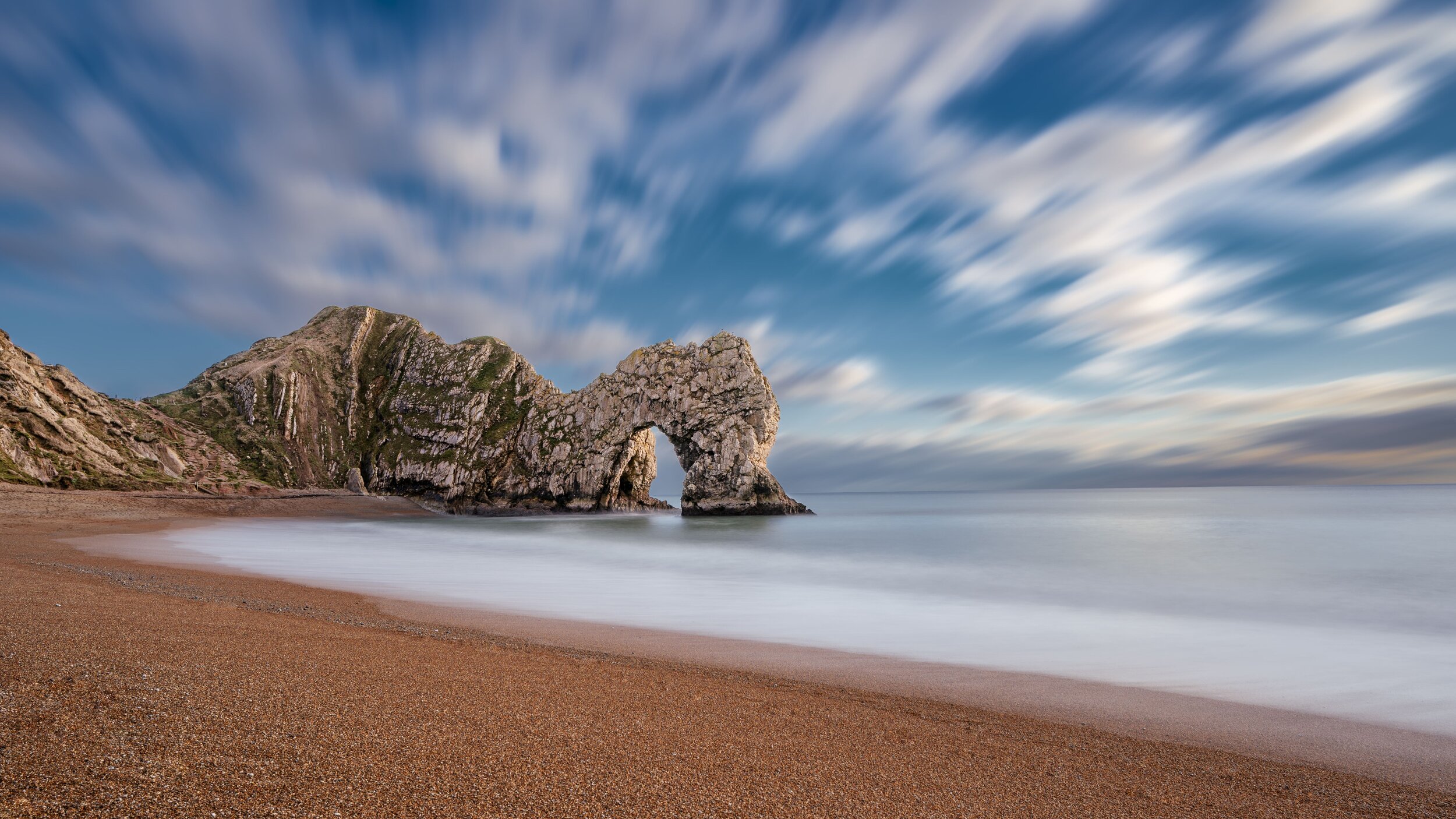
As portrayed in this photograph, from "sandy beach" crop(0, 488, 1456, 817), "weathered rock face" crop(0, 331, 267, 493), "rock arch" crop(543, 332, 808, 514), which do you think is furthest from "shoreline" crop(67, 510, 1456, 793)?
"rock arch" crop(543, 332, 808, 514)

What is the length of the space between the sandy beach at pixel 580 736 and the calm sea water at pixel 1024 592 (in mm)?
2191

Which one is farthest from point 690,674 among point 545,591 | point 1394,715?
point 545,591

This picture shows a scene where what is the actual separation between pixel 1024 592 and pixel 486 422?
237 feet

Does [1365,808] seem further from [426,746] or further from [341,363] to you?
[341,363]

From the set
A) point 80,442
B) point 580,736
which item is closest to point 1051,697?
point 580,736

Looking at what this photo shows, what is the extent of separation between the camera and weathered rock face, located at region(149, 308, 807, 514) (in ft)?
212

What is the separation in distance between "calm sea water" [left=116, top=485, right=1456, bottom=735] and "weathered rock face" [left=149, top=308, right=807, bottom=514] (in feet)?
89.6

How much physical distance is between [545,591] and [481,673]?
31.6ft

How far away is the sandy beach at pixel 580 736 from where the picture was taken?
3141 mm

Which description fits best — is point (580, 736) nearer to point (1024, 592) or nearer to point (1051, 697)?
point (1051, 697)

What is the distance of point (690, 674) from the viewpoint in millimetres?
6672

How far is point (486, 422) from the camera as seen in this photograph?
253 ft

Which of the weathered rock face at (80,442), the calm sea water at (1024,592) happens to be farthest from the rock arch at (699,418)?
the weathered rock face at (80,442)

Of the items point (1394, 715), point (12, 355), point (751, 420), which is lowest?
point (1394, 715)
